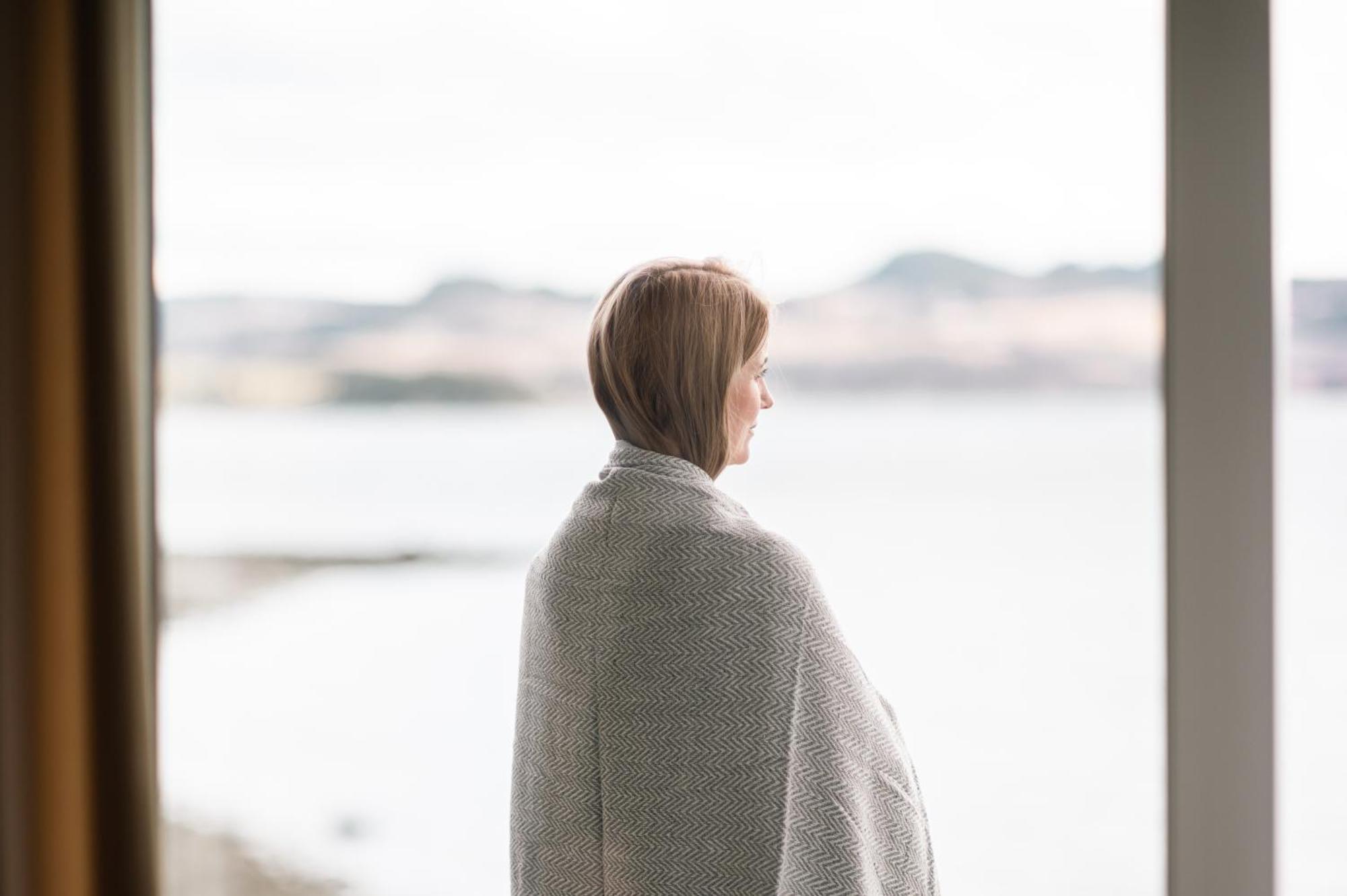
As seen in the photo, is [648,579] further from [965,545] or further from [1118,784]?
[1118,784]

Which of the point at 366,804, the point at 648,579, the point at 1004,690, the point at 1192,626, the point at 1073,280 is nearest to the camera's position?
the point at 648,579

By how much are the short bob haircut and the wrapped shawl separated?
33 millimetres

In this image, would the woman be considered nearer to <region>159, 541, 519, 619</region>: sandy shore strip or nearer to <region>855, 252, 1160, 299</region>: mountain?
<region>855, 252, 1160, 299</region>: mountain

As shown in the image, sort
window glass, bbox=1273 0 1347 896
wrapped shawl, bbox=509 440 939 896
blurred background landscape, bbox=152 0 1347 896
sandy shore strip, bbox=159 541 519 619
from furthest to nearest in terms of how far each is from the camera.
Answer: sandy shore strip, bbox=159 541 519 619 < blurred background landscape, bbox=152 0 1347 896 < window glass, bbox=1273 0 1347 896 < wrapped shawl, bbox=509 440 939 896

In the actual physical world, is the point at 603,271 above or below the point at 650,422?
above

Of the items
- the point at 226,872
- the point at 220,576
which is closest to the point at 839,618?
the point at 220,576

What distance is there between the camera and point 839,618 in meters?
1.36

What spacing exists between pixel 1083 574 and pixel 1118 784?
1.04 ft

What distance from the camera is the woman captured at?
0.92 metres

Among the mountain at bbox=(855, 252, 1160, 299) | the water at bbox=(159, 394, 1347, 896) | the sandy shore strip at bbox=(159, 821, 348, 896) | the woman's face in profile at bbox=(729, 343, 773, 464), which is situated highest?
the mountain at bbox=(855, 252, 1160, 299)

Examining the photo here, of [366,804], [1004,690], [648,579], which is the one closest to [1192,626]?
[1004,690]

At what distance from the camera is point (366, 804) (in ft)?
5.34

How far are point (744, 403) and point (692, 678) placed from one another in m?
0.28

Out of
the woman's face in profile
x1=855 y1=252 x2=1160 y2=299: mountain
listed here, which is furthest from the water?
the woman's face in profile
